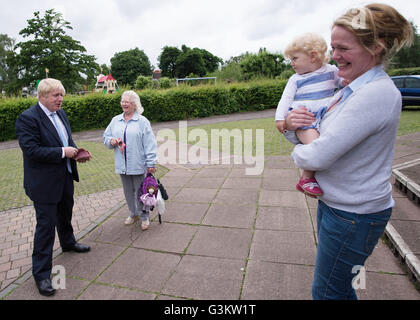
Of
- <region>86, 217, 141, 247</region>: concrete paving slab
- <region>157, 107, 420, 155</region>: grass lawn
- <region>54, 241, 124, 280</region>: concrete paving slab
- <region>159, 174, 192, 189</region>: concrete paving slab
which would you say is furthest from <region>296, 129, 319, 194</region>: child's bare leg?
<region>157, 107, 420, 155</region>: grass lawn

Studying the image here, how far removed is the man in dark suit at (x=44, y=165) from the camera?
107 inches

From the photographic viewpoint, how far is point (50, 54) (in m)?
33.8

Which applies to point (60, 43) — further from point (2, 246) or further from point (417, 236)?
point (417, 236)

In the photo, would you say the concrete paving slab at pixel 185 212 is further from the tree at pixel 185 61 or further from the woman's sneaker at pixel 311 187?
the tree at pixel 185 61

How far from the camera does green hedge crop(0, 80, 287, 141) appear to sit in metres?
13.9

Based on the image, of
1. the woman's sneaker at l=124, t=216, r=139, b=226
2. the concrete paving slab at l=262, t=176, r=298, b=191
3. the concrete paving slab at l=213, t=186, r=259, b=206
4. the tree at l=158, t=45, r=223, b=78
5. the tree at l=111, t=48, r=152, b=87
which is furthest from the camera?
the tree at l=111, t=48, r=152, b=87

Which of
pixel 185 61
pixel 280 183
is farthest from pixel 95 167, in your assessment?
pixel 185 61

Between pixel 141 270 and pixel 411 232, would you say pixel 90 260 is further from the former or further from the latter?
pixel 411 232

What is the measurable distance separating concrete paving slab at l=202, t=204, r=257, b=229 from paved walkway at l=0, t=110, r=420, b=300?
14 millimetres

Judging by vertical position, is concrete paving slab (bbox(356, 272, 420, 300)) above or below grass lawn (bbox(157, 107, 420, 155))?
below

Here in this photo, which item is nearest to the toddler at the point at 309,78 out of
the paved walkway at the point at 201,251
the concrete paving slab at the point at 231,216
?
the paved walkway at the point at 201,251

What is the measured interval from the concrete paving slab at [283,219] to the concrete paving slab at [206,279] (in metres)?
0.93

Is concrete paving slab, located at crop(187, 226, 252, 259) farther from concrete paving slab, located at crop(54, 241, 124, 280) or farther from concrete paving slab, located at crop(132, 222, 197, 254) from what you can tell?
concrete paving slab, located at crop(54, 241, 124, 280)
